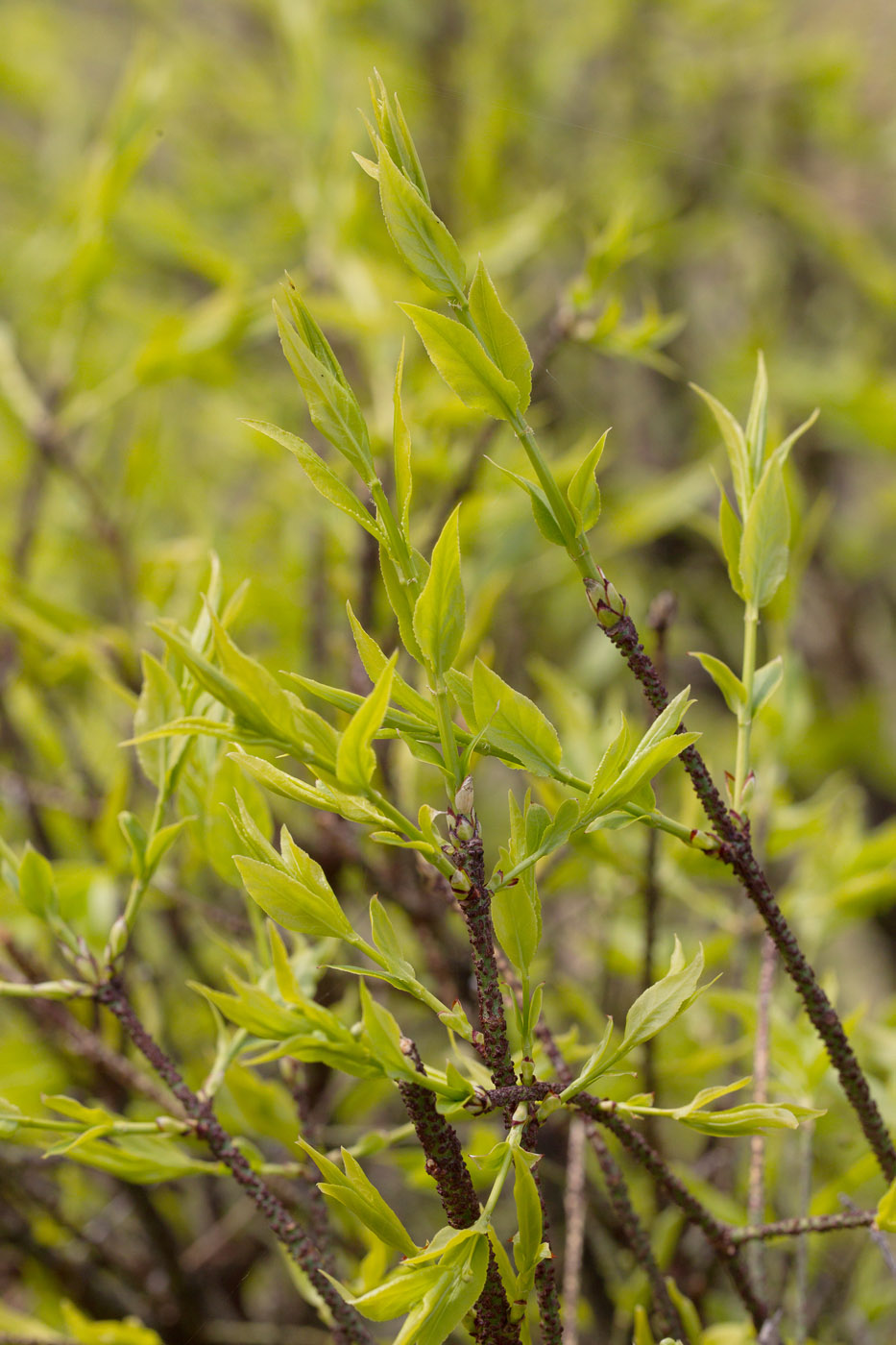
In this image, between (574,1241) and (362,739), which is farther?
(574,1241)

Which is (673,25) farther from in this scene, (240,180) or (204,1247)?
(204,1247)

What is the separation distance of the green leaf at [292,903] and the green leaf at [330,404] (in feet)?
0.30

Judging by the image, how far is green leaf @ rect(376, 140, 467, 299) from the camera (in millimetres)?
Answer: 233

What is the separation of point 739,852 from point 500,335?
14 cm

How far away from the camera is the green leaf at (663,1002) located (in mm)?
236

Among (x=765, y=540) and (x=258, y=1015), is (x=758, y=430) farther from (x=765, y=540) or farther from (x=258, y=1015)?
(x=258, y=1015)

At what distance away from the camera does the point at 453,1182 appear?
241mm

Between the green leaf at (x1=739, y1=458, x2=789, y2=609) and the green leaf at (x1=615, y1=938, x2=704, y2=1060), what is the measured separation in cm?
11

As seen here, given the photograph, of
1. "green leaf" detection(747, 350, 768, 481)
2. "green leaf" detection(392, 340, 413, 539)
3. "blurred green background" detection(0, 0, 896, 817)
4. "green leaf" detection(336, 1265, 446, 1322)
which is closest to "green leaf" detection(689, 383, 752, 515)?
"green leaf" detection(747, 350, 768, 481)

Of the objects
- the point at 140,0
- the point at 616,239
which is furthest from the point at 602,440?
the point at 140,0

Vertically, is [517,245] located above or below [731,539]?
above

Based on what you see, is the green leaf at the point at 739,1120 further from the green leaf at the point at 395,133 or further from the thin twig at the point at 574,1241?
the green leaf at the point at 395,133

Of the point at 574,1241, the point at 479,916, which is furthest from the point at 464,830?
the point at 574,1241

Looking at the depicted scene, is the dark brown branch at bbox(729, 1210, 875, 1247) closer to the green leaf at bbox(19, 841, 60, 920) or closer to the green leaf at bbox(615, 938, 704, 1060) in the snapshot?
the green leaf at bbox(615, 938, 704, 1060)
